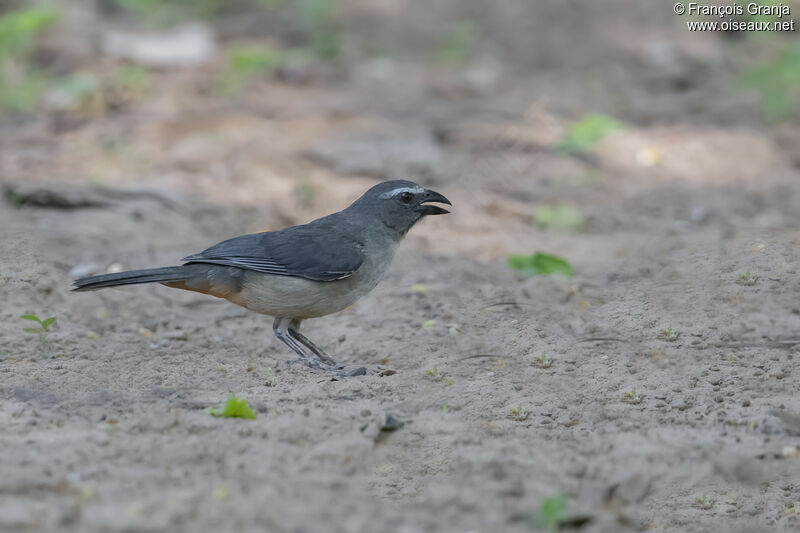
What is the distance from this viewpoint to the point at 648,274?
21.1 feet

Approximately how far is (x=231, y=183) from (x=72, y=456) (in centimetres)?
530

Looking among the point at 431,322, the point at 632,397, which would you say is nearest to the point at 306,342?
the point at 431,322

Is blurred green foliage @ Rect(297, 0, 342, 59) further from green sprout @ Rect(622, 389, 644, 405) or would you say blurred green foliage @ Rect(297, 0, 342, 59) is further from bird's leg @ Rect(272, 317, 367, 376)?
green sprout @ Rect(622, 389, 644, 405)

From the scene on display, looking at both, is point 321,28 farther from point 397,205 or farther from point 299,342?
point 299,342

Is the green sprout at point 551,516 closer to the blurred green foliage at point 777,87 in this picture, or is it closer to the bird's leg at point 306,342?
the bird's leg at point 306,342

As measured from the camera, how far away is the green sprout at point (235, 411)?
13.6 feet

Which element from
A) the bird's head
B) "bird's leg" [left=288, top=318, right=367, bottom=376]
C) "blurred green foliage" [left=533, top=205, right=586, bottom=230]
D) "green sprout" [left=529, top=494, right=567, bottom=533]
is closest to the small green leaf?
the bird's head

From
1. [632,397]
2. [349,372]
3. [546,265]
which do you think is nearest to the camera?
[632,397]

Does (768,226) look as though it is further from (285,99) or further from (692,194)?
(285,99)

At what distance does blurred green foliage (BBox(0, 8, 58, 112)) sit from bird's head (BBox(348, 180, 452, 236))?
5558 mm

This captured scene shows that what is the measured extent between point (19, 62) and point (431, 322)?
7533mm

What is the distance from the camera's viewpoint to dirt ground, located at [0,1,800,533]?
3.53 meters

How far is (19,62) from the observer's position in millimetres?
10969

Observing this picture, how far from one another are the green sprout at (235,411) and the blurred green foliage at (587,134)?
616 centimetres
